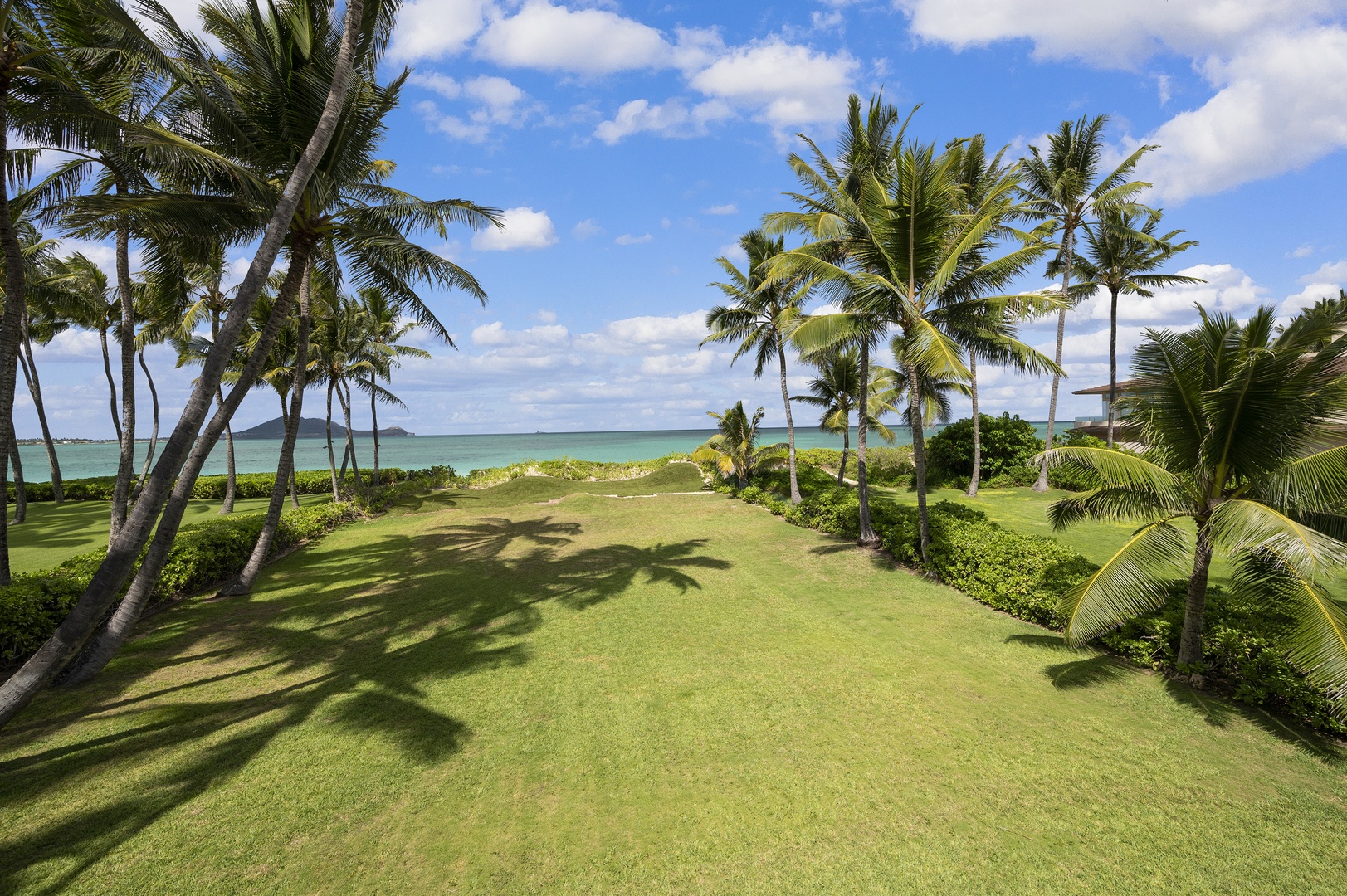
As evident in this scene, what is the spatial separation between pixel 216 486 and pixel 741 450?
23.4 metres

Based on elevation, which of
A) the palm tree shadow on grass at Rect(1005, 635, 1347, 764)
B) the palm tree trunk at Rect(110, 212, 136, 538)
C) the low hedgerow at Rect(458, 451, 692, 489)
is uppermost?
the palm tree trunk at Rect(110, 212, 136, 538)

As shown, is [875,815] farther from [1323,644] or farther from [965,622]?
[965,622]

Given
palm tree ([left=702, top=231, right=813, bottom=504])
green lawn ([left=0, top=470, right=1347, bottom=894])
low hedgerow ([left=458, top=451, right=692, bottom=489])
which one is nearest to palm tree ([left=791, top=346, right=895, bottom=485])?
palm tree ([left=702, top=231, right=813, bottom=504])

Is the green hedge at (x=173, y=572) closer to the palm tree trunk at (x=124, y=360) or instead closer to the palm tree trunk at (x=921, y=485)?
the palm tree trunk at (x=124, y=360)

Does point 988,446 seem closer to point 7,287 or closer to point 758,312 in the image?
point 758,312

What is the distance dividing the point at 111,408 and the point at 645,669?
25343 millimetres

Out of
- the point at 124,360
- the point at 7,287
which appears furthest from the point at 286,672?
the point at 124,360

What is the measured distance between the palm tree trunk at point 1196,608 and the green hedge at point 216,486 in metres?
26.6

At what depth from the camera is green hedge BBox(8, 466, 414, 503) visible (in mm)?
23062

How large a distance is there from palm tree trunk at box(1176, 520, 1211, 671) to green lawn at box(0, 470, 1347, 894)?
407 mm

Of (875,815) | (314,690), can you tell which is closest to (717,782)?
(875,815)

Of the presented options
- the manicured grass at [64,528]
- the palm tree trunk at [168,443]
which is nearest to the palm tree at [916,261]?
the palm tree trunk at [168,443]

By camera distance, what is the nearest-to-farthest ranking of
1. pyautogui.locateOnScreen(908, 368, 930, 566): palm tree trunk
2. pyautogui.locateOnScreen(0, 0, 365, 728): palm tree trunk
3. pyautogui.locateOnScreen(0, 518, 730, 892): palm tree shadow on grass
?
pyautogui.locateOnScreen(0, 518, 730, 892): palm tree shadow on grass, pyautogui.locateOnScreen(0, 0, 365, 728): palm tree trunk, pyautogui.locateOnScreen(908, 368, 930, 566): palm tree trunk

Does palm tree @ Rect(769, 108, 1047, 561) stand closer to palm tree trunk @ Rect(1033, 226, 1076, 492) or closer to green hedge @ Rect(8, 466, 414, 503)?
palm tree trunk @ Rect(1033, 226, 1076, 492)
